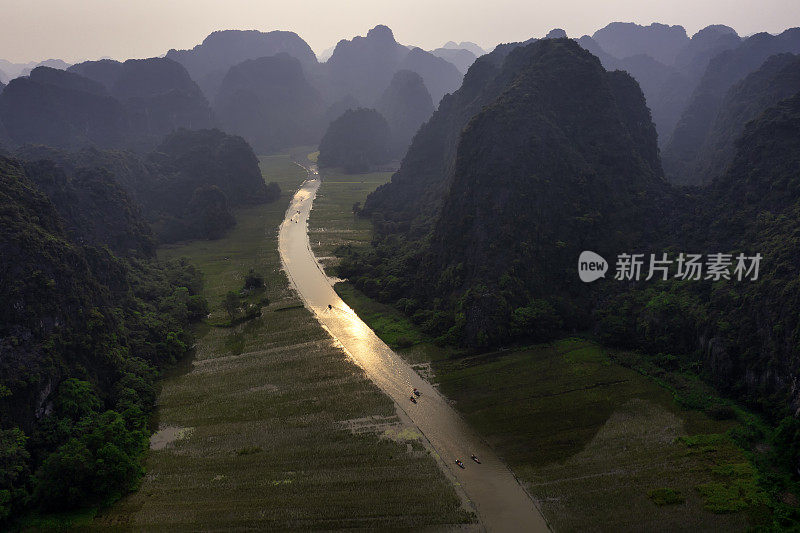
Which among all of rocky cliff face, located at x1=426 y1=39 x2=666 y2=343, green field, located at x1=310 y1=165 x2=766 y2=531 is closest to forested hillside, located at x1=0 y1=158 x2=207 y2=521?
green field, located at x1=310 y1=165 x2=766 y2=531

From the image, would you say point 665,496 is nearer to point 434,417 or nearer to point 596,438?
point 596,438

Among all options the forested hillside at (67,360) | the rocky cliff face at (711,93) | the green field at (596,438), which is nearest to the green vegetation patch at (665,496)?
the green field at (596,438)

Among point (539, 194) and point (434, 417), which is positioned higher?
point (539, 194)

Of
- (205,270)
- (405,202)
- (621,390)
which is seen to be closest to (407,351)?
(621,390)

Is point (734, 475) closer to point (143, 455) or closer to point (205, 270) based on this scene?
point (143, 455)

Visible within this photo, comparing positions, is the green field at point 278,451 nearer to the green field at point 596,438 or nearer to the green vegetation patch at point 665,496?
the green field at point 596,438

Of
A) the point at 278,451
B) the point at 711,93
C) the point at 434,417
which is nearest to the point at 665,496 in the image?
the point at 434,417
